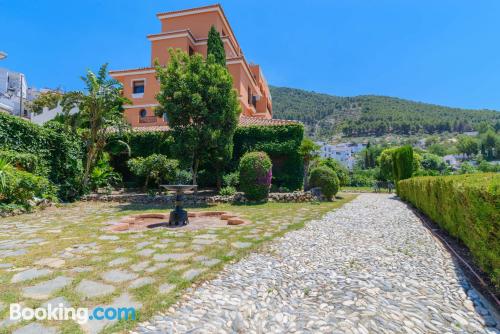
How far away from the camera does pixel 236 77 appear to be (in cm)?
2436

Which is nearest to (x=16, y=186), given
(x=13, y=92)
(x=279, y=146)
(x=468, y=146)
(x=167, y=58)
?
(x=279, y=146)

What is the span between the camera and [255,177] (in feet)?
38.5

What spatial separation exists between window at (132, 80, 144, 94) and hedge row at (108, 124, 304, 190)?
33.0 ft

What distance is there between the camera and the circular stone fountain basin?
652 centimetres

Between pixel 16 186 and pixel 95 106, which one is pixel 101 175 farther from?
pixel 16 186

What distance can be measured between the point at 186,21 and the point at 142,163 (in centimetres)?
1940

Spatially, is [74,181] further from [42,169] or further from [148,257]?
[148,257]

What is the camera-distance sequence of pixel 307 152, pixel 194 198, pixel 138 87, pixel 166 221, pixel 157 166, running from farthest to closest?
pixel 138 87
pixel 307 152
pixel 157 166
pixel 194 198
pixel 166 221

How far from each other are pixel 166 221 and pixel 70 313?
17.6 feet

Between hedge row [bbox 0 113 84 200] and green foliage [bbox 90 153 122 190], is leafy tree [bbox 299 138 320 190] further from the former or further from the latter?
hedge row [bbox 0 113 84 200]

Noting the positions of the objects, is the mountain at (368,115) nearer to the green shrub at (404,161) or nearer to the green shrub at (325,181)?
the green shrub at (404,161)

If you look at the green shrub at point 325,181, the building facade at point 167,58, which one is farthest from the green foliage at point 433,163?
the green shrub at point 325,181

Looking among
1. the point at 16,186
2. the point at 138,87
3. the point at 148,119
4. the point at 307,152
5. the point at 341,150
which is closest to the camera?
the point at 16,186

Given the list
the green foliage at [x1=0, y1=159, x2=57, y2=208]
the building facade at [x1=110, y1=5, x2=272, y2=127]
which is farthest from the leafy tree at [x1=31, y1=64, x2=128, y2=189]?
the building facade at [x1=110, y1=5, x2=272, y2=127]
